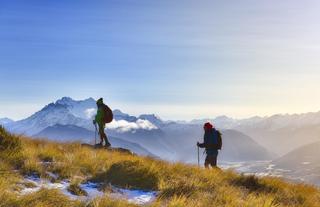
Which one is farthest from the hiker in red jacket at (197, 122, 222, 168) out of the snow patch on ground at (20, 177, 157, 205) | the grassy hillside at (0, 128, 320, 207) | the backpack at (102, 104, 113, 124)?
the snow patch on ground at (20, 177, 157, 205)

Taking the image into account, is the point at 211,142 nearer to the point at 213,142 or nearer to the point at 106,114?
the point at 213,142

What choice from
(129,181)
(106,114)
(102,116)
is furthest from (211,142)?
(129,181)

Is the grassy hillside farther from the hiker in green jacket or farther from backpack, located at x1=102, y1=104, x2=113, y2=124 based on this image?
backpack, located at x1=102, y1=104, x2=113, y2=124

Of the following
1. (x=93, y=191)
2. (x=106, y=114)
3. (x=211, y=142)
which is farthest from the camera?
(x=106, y=114)

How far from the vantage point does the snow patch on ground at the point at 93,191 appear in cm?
1046

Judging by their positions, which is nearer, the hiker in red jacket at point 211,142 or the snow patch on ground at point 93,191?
the snow patch on ground at point 93,191

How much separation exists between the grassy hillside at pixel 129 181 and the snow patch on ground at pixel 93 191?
227 millimetres

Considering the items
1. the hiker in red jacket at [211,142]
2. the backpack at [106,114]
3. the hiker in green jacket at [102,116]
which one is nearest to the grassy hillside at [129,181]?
the hiker in red jacket at [211,142]

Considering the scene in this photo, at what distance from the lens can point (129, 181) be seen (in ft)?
42.7

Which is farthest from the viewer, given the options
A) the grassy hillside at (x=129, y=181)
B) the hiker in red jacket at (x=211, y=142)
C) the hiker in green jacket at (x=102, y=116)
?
the hiker in green jacket at (x=102, y=116)

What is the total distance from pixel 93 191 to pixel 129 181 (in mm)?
1938

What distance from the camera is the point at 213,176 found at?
15.4 metres

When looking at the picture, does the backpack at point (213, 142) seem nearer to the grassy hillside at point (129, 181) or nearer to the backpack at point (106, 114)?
the grassy hillside at point (129, 181)

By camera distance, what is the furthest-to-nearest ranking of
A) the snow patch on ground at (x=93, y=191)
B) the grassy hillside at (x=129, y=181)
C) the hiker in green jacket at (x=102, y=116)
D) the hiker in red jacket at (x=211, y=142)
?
the hiker in green jacket at (x=102, y=116)
the hiker in red jacket at (x=211, y=142)
the snow patch on ground at (x=93, y=191)
the grassy hillside at (x=129, y=181)
